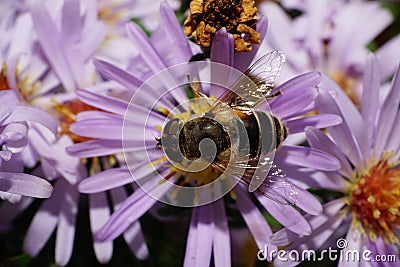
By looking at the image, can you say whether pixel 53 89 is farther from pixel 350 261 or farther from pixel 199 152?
pixel 350 261

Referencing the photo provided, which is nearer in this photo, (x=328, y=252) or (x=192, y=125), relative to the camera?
(x=192, y=125)

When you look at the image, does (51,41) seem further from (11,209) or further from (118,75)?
(11,209)

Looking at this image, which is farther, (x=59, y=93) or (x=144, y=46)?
(x=59, y=93)

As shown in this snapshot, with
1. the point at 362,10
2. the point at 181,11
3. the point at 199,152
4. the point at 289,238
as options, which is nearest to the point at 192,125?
the point at 199,152

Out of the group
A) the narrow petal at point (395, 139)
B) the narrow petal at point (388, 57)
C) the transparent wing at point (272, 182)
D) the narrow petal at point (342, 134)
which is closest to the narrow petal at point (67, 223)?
the transparent wing at point (272, 182)

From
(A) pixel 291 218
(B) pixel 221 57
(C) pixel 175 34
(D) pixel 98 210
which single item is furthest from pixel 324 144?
(D) pixel 98 210

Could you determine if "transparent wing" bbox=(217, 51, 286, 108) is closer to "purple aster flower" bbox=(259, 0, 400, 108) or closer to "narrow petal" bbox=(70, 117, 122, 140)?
"narrow petal" bbox=(70, 117, 122, 140)

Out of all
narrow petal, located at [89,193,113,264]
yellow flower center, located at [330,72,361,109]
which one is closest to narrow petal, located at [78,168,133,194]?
narrow petal, located at [89,193,113,264]
